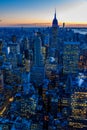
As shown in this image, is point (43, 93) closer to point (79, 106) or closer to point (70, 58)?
point (79, 106)

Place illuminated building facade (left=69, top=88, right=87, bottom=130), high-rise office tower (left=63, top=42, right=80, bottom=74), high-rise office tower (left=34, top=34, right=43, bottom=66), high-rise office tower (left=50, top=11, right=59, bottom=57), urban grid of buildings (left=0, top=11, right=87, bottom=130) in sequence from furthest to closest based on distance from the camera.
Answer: high-rise office tower (left=50, top=11, right=59, bottom=57) → high-rise office tower (left=34, top=34, right=43, bottom=66) → high-rise office tower (left=63, top=42, right=80, bottom=74) → urban grid of buildings (left=0, top=11, right=87, bottom=130) → illuminated building facade (left=69, top=88, right=87, bottom=130)

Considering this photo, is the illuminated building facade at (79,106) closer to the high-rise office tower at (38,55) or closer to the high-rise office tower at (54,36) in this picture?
the high-rise office tower at (38,55)

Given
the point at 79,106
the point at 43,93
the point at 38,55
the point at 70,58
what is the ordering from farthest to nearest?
1. the point at 38,55
2. the point at 70,58
3. the point at 43,93
4. the point at 79,106

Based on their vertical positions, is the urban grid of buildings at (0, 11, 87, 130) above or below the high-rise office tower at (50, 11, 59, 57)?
below

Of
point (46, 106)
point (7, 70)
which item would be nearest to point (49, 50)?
point (7, 70)

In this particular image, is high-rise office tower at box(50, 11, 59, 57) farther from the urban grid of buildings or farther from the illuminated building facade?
the illuminated building facade

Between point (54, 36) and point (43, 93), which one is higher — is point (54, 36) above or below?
above

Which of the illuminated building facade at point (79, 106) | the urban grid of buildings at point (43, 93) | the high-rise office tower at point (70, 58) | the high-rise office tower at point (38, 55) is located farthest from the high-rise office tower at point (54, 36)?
the illuminated building facade at point (79, 106)

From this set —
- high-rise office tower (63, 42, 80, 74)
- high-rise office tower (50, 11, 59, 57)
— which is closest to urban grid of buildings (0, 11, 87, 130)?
high-rise office tower (63, 42, 80, 74)

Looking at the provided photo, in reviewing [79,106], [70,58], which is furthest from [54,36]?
[79,106]
